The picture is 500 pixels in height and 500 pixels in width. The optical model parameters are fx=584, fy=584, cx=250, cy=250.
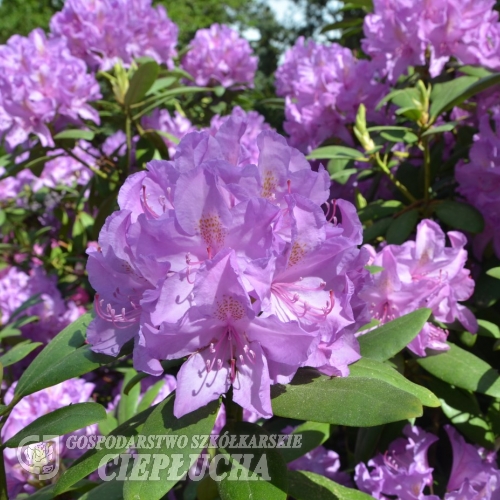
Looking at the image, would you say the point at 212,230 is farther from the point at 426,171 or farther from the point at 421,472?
the point at 426,171

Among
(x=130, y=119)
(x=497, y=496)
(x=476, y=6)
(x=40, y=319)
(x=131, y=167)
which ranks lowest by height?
(x=40, y=319)

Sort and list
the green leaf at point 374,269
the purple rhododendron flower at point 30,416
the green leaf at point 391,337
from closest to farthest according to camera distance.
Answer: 1. the green leaf at point 391,337
2. the green leaf at point 374,269
3. the purple rhododendron flower at point 30,416

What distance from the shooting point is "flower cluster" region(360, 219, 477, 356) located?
1.12 metres

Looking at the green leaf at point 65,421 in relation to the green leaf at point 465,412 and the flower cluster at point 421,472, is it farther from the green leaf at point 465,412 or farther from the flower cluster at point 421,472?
the green leaf at point 465,412

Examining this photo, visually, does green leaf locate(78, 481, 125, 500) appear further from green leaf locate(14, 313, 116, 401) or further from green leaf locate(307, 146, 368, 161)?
green leaf locate(307, 146, 368, 161)

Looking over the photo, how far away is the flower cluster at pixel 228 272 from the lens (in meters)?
0.74

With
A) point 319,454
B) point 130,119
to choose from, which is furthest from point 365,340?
point 130,119

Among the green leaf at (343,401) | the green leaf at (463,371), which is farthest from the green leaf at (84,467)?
the green leaf at (463,371)

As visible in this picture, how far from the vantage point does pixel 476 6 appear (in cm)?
157

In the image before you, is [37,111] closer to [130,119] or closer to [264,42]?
[130,119]

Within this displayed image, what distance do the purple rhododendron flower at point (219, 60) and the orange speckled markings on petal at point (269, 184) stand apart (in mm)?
1901

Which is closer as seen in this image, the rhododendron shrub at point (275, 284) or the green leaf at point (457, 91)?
the rhododendron shrub at point (275, 284)

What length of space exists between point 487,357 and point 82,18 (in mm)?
1714

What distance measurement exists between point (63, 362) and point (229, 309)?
333 mm
